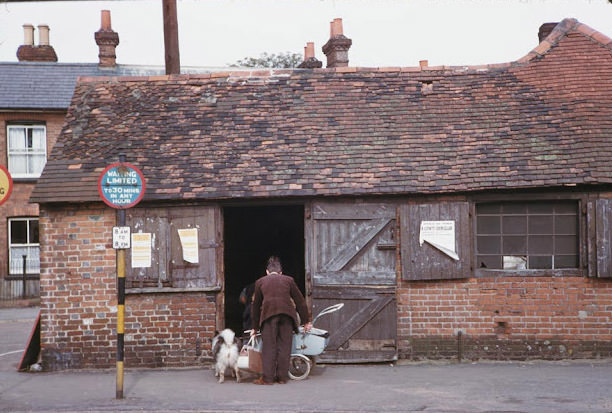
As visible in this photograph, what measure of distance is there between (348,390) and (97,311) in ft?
16.1

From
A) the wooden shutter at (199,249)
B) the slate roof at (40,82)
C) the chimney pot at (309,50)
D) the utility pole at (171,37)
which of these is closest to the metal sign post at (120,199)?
the wooden shutter at (199,249)

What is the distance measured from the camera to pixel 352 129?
14320mm

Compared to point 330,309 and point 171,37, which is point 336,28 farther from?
point 330,309

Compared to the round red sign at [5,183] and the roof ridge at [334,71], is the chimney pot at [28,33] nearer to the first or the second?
the roof ridge at [334,71]

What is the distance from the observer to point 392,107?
14727 millimetres

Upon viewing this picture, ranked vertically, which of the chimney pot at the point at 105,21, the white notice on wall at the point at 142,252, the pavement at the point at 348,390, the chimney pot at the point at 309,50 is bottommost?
the pavement at the point at 348,390

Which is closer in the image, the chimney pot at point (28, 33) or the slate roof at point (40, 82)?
the slate roof at point (40, 82)

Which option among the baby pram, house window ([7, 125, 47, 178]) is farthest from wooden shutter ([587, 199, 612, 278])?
house window ([7, 125, 47, 178])

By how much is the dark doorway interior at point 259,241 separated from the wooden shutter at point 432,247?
6.06 meters

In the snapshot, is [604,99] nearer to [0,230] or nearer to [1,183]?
[1,183]

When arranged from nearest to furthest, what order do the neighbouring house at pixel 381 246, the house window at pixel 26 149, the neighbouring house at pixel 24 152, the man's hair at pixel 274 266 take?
the man's hair at pixel 274 266, the neighbouring house at pixel 381 246, the neighbouring house at pixel 24 152, the house window at pixel 26 149

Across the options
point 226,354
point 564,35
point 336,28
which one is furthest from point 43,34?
point 226,354

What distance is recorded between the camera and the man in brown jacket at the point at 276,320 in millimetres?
11492

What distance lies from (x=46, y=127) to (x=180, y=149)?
16710mm
